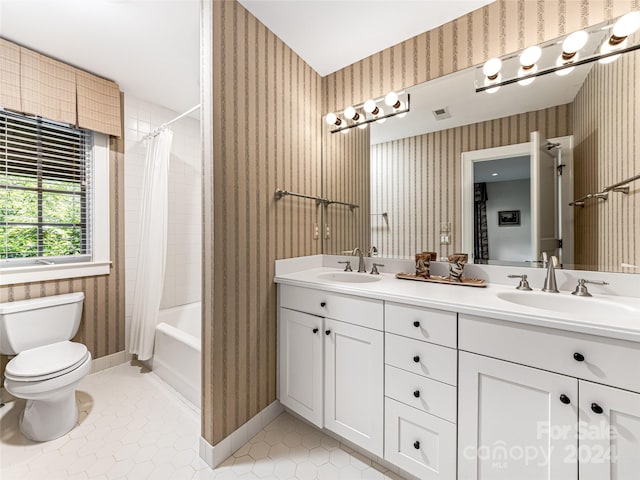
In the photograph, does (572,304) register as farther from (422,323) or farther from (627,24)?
(627,24)

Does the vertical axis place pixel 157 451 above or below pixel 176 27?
below

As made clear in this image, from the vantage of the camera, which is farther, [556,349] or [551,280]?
[551,280]

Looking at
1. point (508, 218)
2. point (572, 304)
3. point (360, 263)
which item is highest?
point (508, 218)

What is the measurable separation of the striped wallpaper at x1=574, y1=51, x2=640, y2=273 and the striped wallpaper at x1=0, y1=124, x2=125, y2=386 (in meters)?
3.17

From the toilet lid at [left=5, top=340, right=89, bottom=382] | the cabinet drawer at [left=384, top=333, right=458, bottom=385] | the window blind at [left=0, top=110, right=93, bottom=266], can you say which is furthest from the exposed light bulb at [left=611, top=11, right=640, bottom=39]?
the window blind at [left=0, top=110, right=93, bottom=266]

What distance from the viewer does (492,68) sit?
4.50 feet

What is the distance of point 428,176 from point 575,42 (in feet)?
2.72

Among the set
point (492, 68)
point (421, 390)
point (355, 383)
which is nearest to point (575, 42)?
point (492, 68)

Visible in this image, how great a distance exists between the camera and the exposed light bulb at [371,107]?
5.87 ft

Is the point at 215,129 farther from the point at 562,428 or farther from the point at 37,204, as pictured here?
the point at 562,428

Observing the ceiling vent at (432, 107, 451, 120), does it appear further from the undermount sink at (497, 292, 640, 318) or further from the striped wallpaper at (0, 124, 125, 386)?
the striped wallpaper at (0, 124, 125, 386)

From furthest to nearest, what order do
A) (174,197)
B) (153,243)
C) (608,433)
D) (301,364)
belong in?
(174,197)
(153,243)
(301,364)
(608,433)

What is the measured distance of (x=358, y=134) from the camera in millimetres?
1953

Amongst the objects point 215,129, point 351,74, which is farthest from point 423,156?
point 215,129
